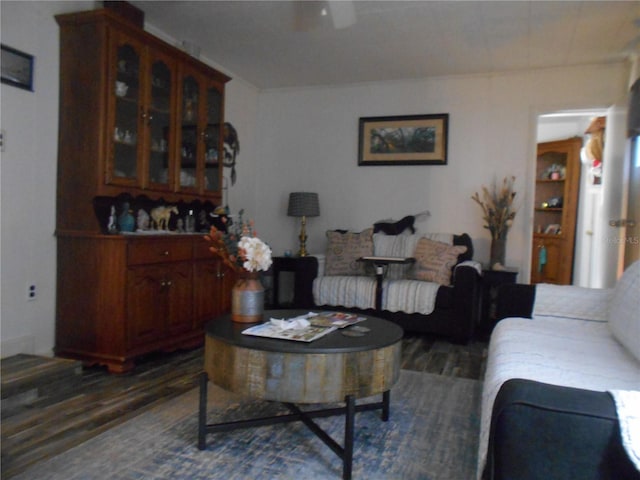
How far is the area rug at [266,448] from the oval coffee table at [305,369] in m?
0.10

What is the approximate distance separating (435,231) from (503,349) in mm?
2785

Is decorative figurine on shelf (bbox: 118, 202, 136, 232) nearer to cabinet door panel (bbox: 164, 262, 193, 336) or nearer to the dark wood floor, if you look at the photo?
cabinet door panel (bbox: 164, 262, 193, 336)

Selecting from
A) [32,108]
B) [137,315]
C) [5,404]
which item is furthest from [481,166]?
[5,404]

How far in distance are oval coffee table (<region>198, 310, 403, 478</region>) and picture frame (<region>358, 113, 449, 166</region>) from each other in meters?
3.09

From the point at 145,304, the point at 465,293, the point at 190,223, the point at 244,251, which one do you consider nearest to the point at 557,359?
the point at 244,251

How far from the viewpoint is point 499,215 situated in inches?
166

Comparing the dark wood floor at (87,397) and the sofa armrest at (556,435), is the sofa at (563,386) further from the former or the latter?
the dark wood floor at (87,397)

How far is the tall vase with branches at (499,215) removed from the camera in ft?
13.7

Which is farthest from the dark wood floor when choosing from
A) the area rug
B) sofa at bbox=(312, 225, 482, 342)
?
sofa at bbox=(312, 225, 482, 342)

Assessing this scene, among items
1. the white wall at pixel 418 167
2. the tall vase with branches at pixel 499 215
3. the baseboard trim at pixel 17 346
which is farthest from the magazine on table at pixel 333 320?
the white wall at pixel 418 167

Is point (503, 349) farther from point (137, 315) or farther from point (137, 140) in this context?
point (137, 140)

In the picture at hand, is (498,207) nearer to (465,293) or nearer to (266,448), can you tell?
(465,293)

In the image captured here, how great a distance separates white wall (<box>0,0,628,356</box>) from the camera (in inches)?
106

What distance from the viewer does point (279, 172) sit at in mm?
5188
